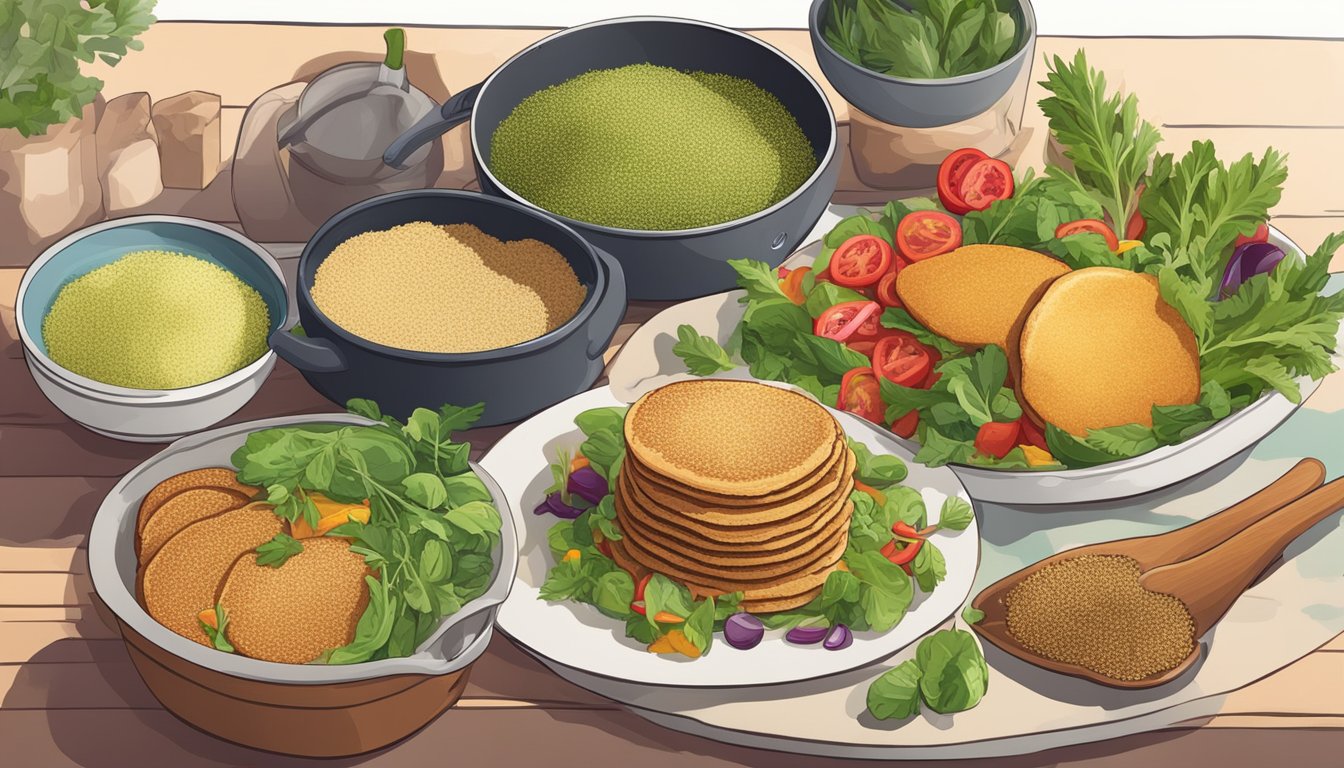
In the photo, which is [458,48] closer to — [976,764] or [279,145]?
[279,145]

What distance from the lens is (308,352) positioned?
227 cm

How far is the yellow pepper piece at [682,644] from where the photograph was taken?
6.88ft

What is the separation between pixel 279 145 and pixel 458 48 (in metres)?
0.55

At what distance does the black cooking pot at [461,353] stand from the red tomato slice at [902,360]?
35 cm

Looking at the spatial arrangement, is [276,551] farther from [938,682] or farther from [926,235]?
[926,235]

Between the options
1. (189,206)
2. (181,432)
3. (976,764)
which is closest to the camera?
(976,764)

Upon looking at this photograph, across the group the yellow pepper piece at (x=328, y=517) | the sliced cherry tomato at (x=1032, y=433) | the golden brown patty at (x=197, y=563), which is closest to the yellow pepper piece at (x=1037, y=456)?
the sliced cherry tomato at (x=1032, y=433)

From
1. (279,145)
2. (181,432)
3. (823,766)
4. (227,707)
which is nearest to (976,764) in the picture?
(823,766)

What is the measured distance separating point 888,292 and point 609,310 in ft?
1.25

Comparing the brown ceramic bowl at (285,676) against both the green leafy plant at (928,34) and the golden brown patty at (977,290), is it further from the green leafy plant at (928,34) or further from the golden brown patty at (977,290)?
the green leafy plant at (928,34)

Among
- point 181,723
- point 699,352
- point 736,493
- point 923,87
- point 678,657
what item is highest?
point 923,87

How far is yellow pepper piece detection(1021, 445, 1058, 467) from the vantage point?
231 centimetres

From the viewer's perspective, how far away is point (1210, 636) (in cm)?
221

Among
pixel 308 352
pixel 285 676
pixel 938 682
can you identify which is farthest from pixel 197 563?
pixel 938 682
